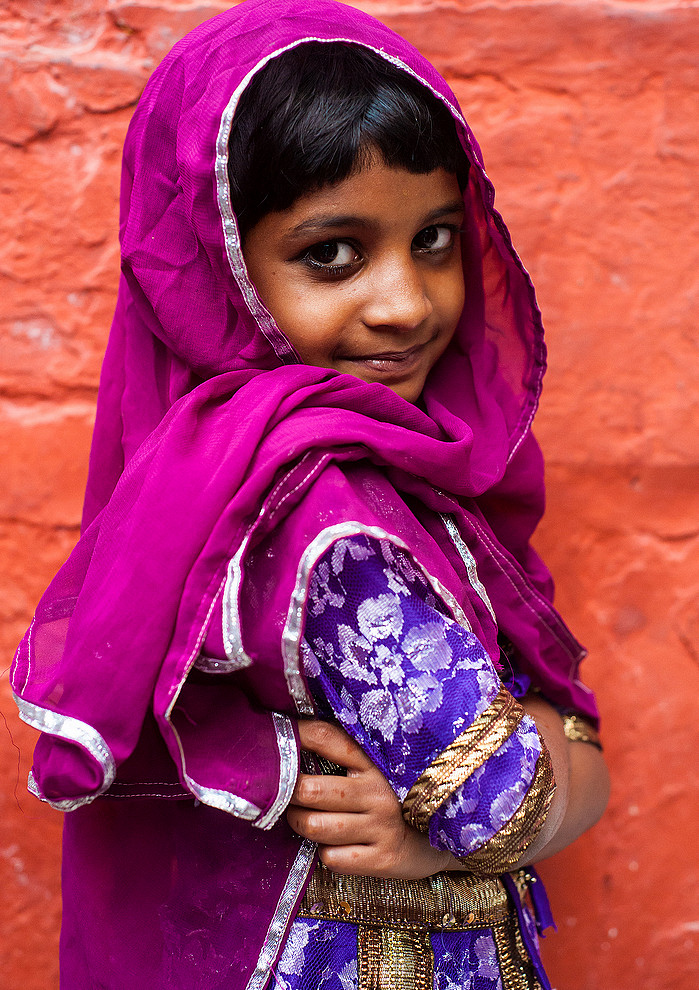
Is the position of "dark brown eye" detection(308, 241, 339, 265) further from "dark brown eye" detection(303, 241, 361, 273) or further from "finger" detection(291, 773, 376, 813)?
"finger" detection(291, 773, 376, 813)

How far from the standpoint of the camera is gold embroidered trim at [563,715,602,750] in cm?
125

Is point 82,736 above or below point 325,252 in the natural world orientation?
below

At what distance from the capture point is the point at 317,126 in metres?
0.90

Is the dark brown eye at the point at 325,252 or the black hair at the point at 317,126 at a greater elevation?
the black hair at the point at 317,126

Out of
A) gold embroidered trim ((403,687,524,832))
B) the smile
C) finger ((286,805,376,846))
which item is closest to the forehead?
the smile

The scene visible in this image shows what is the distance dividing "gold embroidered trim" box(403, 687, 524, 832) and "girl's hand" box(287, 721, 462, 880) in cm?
7

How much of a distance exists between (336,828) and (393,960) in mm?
186

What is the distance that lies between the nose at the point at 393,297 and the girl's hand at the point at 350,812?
17.5 inches

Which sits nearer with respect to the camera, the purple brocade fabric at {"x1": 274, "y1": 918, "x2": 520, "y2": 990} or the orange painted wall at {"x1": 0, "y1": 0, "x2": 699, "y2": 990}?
the purple brocade fabric at {"x1": 274, "y1": 918, "x2": 520, "y2": 990}

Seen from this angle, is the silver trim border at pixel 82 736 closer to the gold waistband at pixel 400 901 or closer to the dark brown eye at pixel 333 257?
the gold waistband at pixel 400 901

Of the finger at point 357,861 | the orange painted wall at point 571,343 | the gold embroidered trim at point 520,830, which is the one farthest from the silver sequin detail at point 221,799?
the orange painted wall at point 571,343

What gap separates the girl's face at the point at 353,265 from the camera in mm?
932

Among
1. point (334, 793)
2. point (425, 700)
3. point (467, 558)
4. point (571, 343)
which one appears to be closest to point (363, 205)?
point (467, 558)

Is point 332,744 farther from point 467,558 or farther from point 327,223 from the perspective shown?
point 327,223
